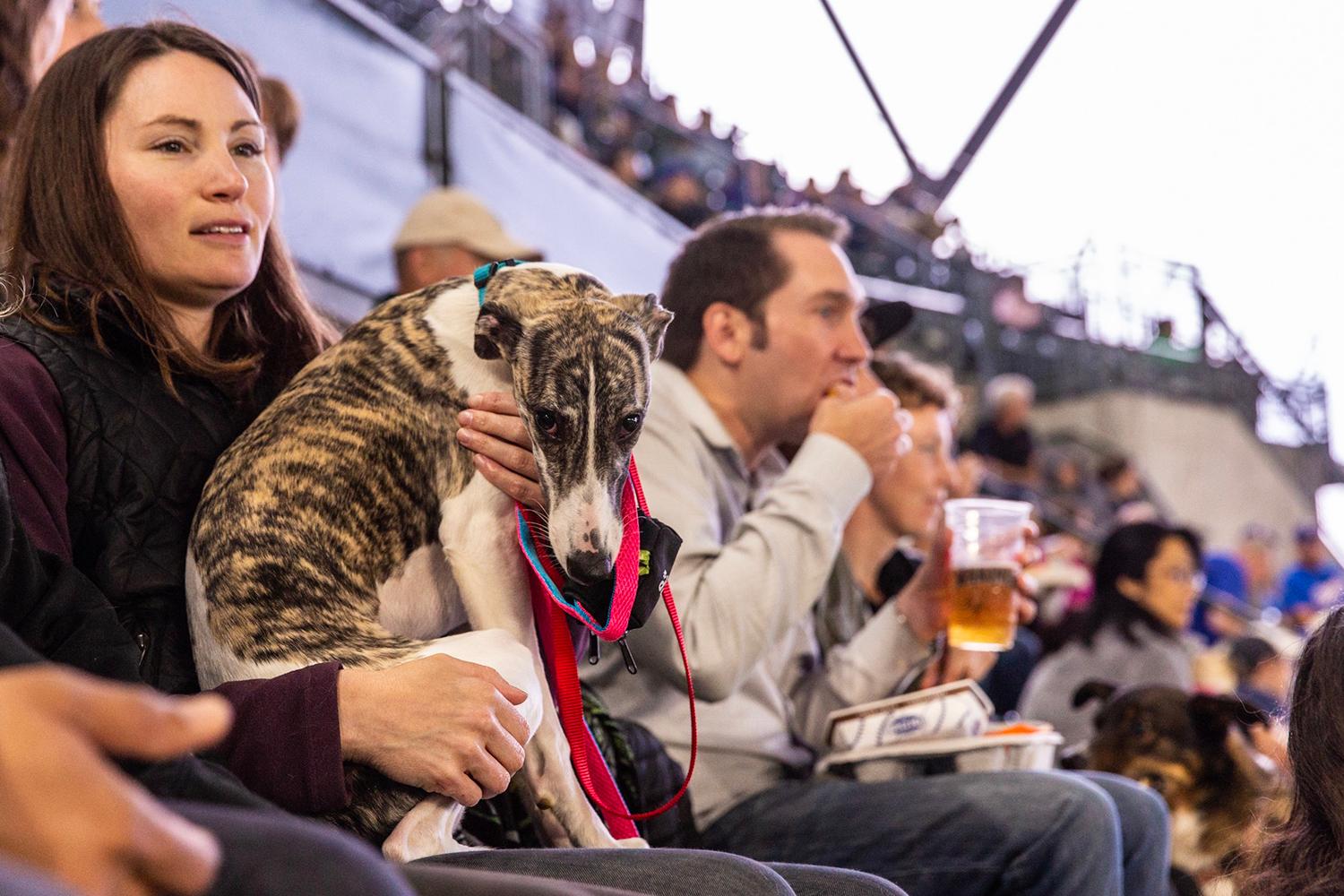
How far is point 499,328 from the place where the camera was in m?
1.79

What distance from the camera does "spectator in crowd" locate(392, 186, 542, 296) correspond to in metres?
4.26

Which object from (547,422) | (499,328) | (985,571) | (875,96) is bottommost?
(985,571)

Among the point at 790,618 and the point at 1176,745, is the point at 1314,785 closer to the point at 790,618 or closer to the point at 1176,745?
the point at 790,618

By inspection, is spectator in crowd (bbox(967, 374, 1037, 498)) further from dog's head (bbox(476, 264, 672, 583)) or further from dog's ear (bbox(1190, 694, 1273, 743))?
dog's head (bbox(476, 264, 672, 583))

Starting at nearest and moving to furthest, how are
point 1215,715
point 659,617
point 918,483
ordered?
point 659,617 → point 1215,715 → point 918,483

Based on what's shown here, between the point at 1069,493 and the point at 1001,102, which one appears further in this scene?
the point at 1069,493

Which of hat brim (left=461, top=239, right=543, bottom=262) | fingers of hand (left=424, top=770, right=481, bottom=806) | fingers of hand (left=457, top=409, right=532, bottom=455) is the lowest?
fingers of hand (left=424, top=770, right=481, bottom=806)

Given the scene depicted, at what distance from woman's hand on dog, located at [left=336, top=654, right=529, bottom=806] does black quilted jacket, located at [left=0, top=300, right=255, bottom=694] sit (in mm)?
354

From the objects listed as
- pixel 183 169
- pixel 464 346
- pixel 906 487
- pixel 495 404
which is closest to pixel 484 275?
pixel 464 346

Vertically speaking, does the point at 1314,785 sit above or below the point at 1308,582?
above

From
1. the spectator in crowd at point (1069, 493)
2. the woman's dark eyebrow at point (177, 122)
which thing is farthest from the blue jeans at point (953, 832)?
the spectator in crowd at point (1069, 493)

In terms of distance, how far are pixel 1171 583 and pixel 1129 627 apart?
0.34 meters

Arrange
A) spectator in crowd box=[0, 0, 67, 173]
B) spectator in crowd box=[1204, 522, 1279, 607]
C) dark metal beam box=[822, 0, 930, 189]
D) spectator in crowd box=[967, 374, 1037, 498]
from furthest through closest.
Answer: spectator in crowd box=[967, 374, 1037, 498] → spectator in crowd box=[1204, 522, 1279, 607] → dark metal beam box=[822, 0, 930, 189] → spectator in crowd box=[0, 0, 67, 173]

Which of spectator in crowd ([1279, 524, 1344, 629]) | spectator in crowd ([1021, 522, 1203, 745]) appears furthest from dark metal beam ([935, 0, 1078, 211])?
spectator in crowd ([1279, 524, 1344, 629])
